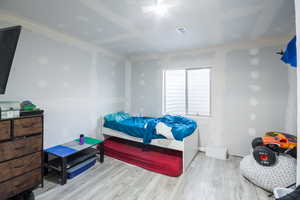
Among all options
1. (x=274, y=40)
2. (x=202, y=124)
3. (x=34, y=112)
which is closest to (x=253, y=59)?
(x=274, y=40)

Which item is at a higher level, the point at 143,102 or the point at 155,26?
the point at 155,26

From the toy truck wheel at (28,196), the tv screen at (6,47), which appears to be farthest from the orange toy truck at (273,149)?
the tv screen at (6,47)

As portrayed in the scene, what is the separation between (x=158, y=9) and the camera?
1.81m

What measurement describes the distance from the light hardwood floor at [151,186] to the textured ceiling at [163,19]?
2.47m

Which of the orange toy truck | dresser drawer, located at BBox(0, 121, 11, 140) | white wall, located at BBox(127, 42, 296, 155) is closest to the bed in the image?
white wall, located at BBox(127, 42, 296, 155)

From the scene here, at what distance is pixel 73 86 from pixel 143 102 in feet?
6.23

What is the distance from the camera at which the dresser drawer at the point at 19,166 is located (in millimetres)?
1592

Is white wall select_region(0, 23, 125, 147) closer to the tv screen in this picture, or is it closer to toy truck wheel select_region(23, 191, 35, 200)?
the tv screen

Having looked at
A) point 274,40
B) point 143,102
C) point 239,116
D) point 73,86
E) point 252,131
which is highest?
point 274,40

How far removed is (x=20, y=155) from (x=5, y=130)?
0.37 m

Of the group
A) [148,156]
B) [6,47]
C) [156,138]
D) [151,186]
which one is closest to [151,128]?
[156,138]

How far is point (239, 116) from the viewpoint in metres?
2.97

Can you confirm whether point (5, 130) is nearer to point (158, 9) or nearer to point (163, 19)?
point (158, 9)

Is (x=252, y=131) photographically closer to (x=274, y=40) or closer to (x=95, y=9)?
(x=274, y=40)
